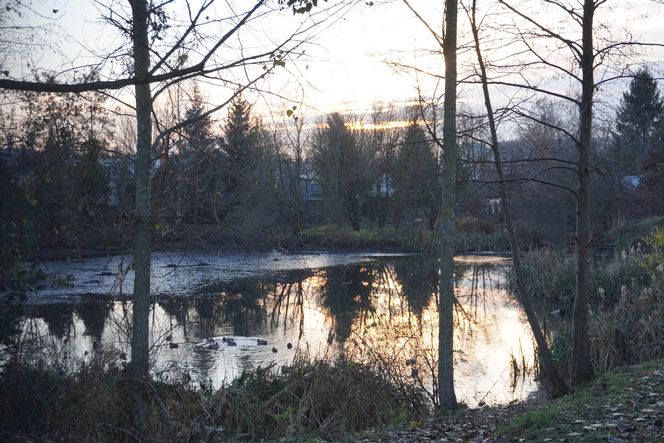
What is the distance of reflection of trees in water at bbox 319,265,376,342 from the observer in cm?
1752

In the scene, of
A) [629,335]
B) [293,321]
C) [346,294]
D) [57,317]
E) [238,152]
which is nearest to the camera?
[238,152]

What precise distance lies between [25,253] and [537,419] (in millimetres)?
5331

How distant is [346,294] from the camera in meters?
22.3

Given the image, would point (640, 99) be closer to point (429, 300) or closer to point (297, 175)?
point (297, 175)

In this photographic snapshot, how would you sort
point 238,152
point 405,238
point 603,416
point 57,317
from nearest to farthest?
1. point 603,416
2. point 238,152
3. point 57,317
4. point 405,238

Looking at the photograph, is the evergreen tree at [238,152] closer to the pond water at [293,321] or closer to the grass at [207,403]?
the pond water at [293,321]

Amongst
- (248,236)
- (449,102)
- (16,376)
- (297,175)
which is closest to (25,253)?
(16,376)

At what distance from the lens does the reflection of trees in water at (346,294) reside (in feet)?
57.5

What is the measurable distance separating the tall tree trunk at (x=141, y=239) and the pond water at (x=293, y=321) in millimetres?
254

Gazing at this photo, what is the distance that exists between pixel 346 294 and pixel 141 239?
14369mm

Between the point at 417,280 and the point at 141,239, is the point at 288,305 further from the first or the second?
the point at 141,239

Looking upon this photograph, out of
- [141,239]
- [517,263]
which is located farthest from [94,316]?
[517,263]

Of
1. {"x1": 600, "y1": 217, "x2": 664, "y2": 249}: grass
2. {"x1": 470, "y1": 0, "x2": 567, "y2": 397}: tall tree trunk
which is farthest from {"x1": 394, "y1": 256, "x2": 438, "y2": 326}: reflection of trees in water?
{"x1": 600, "y1": 217, "x2": 664, "y2": 249}: grass

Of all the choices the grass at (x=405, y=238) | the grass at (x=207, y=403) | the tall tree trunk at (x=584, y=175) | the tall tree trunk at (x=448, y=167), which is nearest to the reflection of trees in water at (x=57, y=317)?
the grass at (x=207, y=403)
